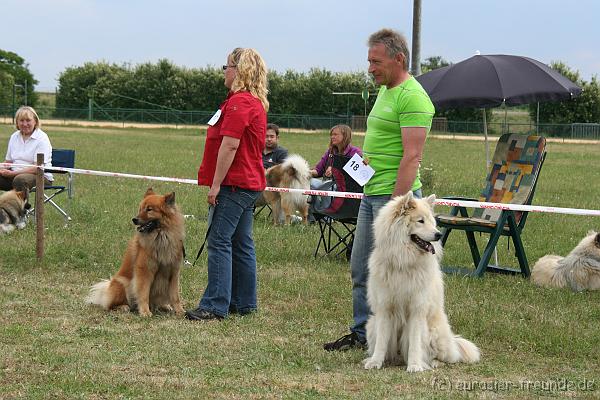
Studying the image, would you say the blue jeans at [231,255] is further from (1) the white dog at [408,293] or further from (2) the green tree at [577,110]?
(2) the green tree at [577,110]

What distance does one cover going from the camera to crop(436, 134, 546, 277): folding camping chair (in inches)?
311

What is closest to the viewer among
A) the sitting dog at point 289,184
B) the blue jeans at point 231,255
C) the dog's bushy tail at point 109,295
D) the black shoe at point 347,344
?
the black shoe at point 347,344

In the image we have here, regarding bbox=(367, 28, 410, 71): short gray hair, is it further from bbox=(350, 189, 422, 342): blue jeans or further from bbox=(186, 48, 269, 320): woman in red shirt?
bbox=(186, 48, 269, 320): woman in red shirt

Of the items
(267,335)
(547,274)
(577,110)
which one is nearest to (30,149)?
(267,335)

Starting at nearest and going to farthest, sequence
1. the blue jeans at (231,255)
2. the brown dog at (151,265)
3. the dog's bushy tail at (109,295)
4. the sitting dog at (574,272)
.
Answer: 1. the blue jeans at (231,255)
2. the brown dog at (151,265)
3. the dog's bushy tail at (109,295)
4. the sitting dog at (574,272)

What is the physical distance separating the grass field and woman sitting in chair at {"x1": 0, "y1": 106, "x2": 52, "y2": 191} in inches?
26.2

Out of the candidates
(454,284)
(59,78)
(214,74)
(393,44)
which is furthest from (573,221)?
(59,78)

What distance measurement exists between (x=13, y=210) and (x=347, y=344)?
5929mm

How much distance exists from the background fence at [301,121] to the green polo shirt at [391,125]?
41172 millimetres

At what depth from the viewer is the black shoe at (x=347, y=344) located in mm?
5340

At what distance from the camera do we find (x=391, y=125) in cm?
489

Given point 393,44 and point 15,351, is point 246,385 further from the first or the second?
point 393,44

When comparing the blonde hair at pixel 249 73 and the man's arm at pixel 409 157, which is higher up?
the blonde hair at pixel 249 73

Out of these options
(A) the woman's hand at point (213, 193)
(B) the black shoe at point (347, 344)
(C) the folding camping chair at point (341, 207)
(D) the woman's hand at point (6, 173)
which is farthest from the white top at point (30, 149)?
(B) the black shoe at point (347, 344)
